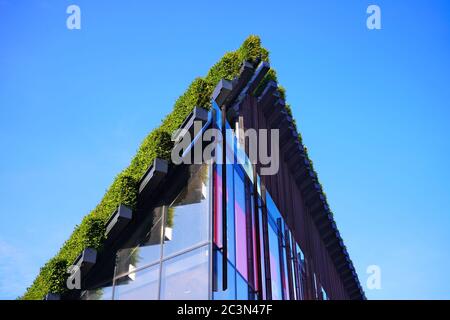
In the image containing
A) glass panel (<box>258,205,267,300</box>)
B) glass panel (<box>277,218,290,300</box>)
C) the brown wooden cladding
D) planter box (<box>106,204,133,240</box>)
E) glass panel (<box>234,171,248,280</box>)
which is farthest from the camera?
the brown wooden cladding

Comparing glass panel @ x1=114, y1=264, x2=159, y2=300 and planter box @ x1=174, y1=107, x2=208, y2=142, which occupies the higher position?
planter box @ x1=174, y1=107, x2=208, y2=142

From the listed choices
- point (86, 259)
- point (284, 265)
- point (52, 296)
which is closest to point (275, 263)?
point (284, 265)

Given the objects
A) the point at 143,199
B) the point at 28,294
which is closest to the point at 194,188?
the point at 143,199

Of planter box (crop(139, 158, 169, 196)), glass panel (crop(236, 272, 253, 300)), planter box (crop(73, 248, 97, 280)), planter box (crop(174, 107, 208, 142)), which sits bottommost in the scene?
glass panel (crop(236, 272, 253, 300))

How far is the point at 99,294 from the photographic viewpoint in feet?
47.4

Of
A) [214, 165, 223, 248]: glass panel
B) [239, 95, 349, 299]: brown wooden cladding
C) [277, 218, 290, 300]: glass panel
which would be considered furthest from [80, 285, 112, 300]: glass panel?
[239, 95, 349, 299]: brown wooden cladding

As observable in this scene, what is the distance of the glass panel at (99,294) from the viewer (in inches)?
559

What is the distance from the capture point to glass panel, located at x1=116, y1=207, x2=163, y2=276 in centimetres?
1330

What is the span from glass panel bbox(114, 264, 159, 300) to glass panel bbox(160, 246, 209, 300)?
0.33 metres

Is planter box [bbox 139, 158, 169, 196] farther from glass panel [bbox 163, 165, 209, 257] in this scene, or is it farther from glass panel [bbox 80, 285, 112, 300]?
glass panel [bbox 80, 285, 112, 300]

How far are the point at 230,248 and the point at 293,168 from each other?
8.50 meters

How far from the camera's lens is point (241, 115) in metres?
15.2

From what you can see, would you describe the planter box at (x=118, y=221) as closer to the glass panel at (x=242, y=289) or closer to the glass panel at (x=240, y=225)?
the glass panel at (x=240, y=225)
